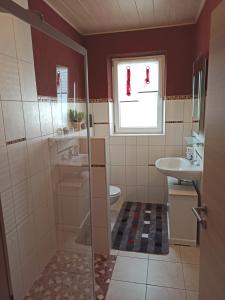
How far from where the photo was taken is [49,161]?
1991mm

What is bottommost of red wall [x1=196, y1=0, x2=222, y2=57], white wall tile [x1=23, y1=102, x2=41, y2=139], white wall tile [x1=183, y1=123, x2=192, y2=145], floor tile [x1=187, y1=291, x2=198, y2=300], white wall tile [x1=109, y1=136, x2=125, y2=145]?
floor tile [x1=187, y1=291, x2=198, y2=300]

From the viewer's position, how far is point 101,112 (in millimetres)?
3188

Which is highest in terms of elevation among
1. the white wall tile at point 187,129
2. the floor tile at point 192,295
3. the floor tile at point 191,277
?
the white wall tile at point 187,129

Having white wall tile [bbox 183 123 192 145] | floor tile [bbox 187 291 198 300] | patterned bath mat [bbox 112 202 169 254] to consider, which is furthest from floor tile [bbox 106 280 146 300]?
white wall tile [bbox 183 123 192 145]

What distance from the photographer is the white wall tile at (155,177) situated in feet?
10.4

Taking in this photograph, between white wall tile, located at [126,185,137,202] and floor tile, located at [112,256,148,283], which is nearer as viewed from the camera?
floor tile, located at [112,256,148,283]

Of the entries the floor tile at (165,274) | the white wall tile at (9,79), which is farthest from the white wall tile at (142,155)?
the white wall tile at (9,79)

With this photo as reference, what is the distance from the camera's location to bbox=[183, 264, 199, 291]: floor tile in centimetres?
174

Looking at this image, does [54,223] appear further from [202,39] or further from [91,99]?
[202,39]

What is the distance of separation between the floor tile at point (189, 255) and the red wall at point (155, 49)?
74.0 inches

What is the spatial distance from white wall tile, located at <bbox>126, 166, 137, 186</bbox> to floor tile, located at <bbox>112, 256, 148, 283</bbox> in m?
1.31

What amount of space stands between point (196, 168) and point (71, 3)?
201cm

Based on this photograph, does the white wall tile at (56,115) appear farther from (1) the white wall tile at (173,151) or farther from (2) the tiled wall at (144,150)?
(1) the white wall tile at (173,151)

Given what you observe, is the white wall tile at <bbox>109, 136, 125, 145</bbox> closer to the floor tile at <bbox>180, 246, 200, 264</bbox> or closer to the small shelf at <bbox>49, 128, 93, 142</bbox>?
the small shelf at <bbox>49, 128, 93, 142</bbox>
